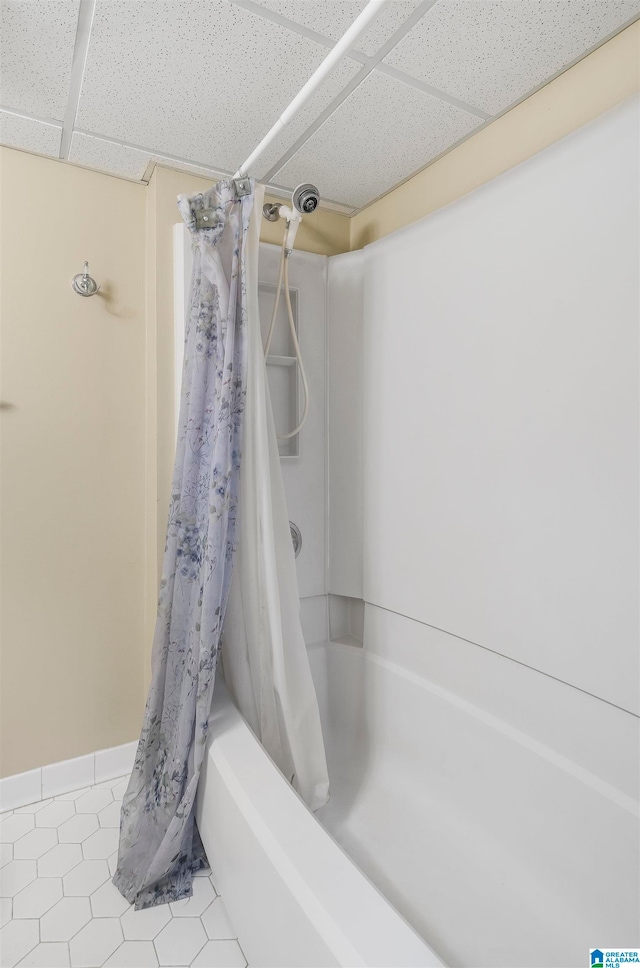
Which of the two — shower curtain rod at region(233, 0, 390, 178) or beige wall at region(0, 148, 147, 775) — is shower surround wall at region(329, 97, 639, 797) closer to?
shower curtain rod at region(233, 0, 390, 178)

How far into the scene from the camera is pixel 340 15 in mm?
1121

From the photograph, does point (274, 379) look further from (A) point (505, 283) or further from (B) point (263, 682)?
(B) point (263, 682)

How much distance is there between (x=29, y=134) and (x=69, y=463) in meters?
1.00

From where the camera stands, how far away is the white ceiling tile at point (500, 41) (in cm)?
110

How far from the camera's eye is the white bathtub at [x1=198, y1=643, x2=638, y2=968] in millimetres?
878

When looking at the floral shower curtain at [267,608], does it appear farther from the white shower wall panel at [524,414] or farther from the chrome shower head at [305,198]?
the white shower wall panel at [524,414]

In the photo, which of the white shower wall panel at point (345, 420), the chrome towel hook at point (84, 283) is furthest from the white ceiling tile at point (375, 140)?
the chrome towel hook at point (84, 283)

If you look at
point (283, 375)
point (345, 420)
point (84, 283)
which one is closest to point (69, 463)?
point (84, 283)

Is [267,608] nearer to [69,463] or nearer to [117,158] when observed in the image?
[69,463]

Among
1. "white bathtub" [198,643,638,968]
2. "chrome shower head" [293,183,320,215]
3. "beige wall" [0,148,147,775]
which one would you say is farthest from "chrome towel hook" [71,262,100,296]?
"white bathtub" [198,643,638,968]

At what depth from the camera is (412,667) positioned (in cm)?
171

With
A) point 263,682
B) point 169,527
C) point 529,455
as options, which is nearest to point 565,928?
point 263,682

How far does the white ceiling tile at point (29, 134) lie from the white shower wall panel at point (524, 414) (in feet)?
3.58

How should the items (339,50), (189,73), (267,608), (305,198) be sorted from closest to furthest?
(339,50)
(189,73)
(267,608)
(305,198)
